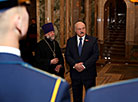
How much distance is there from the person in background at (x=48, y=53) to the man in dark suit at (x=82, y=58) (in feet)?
0.88

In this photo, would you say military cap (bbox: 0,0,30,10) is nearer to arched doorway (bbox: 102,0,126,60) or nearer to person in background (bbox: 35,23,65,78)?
person in background (bbox: 35,23,65,78)

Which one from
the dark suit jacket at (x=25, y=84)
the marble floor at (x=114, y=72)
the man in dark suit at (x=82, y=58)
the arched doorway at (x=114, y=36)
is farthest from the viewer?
the arched doorway at (x=114, y=36)

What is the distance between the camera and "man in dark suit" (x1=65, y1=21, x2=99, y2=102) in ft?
15.2

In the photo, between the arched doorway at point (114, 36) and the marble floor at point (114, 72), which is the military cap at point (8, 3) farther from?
the arched doorway at point (114, 36)

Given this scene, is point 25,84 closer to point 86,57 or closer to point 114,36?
point 86,57

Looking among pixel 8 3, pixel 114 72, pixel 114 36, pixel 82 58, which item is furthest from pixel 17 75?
pixel 114 36

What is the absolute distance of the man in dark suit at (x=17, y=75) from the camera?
90cm

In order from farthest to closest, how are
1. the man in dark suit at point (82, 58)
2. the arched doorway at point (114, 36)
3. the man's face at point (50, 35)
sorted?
the arched doorway at point (114, 36), the man's face at point (50, 35), the man in dark suit at point (82, 58)

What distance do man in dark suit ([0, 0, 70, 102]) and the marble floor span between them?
6704mm

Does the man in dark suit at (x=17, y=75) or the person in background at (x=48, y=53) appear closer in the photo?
the man in dark suit at (x=17, y=75)

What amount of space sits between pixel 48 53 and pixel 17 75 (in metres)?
3.90

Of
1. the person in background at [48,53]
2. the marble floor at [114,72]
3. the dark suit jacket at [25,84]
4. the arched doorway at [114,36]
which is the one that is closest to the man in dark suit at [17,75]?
the dark suit jacket at [25,84]

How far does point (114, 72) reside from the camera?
9.48 meters

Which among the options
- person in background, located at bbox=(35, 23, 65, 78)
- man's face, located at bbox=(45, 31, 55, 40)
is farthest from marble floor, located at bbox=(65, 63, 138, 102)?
man's face, located at bbox=(45, 31, 55, 40)
